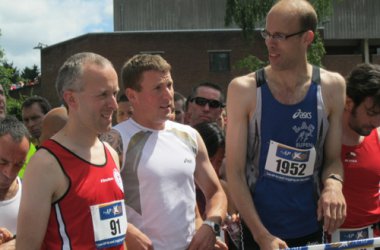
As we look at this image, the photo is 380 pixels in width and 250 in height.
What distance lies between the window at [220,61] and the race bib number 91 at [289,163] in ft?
101

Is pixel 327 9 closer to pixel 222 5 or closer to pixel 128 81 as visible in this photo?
pixel 222 5

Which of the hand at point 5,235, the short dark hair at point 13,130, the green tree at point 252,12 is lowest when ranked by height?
the hand at point 5,235

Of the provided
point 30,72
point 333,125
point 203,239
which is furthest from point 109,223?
point 30,72

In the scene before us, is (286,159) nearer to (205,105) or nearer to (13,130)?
(13,130)

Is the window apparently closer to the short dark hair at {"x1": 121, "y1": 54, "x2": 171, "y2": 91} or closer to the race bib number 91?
the short dark hair at {"x1": 121, "y1": 54, "x2": 171, "y2": 91}

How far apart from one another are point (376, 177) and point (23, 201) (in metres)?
2.45

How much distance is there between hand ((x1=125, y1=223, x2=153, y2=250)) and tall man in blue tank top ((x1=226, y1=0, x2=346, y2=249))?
0.57 meters

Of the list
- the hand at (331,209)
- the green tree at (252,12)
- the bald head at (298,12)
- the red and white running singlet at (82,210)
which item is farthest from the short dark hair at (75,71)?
the green tree at (252,12)

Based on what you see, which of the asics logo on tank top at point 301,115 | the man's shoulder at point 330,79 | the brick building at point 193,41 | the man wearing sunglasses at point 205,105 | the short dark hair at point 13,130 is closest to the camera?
the asics logo on tank top at point 301,115

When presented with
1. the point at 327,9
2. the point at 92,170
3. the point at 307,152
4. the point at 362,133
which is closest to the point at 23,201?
the point at 92,170

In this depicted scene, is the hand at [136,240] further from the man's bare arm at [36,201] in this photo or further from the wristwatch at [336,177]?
the wristwatch at [336,177]

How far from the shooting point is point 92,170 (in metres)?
2.82

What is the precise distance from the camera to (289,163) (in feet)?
11.1

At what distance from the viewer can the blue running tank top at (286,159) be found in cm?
335
